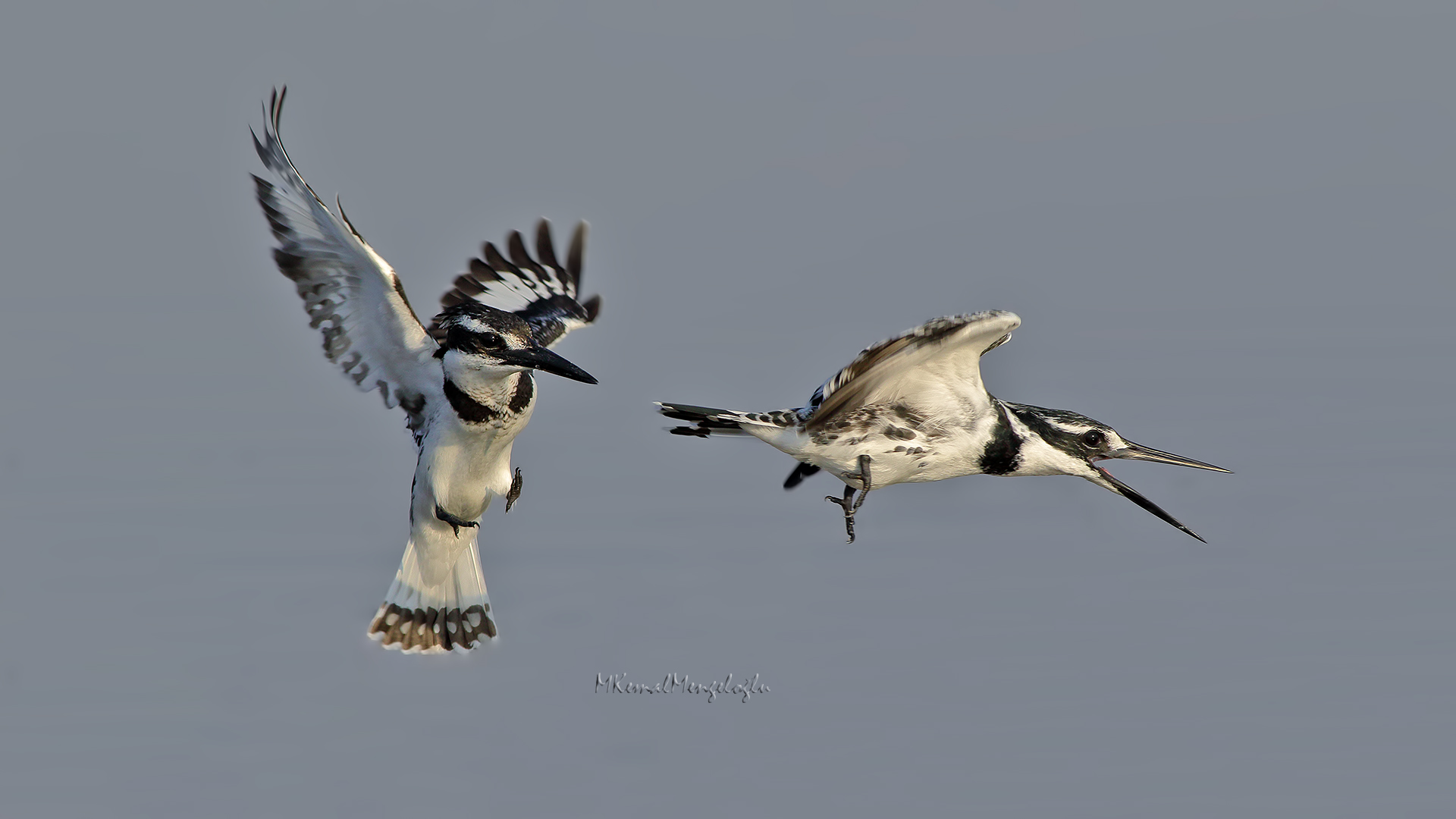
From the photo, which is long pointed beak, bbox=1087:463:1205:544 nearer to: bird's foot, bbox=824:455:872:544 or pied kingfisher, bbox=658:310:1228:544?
pied kingfisher, bbox=658:310:1228:544

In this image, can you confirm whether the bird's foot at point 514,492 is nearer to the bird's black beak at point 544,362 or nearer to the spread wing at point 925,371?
the bird's black beak at point 544,362

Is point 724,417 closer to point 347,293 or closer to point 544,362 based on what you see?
point 544,362

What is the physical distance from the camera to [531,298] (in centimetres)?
1134

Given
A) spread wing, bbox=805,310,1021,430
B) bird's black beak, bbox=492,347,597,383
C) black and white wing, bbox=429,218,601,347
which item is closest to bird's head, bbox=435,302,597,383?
bird's black beak, bbox=492,347,597,383

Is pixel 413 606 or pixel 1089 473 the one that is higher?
pixel 1089 473

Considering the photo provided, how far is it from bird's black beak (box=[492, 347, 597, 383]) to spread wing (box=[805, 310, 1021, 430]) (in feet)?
4.99

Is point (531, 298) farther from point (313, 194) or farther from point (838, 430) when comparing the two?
point (838, 430)

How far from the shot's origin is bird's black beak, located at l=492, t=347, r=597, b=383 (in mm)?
8125

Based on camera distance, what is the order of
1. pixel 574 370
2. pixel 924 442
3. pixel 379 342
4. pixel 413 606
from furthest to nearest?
pixel 413 606 < pixel 379 342 < pixel 924 442 < pixel 574 370

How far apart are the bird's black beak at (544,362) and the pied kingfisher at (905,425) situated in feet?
2.47

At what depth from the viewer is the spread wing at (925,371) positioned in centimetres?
757

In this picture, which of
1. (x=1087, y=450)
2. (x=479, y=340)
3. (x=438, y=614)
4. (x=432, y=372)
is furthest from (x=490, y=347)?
(x=1087, y=450)

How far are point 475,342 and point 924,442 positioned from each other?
3004 mm

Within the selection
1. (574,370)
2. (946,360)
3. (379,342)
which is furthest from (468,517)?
(946,360)
